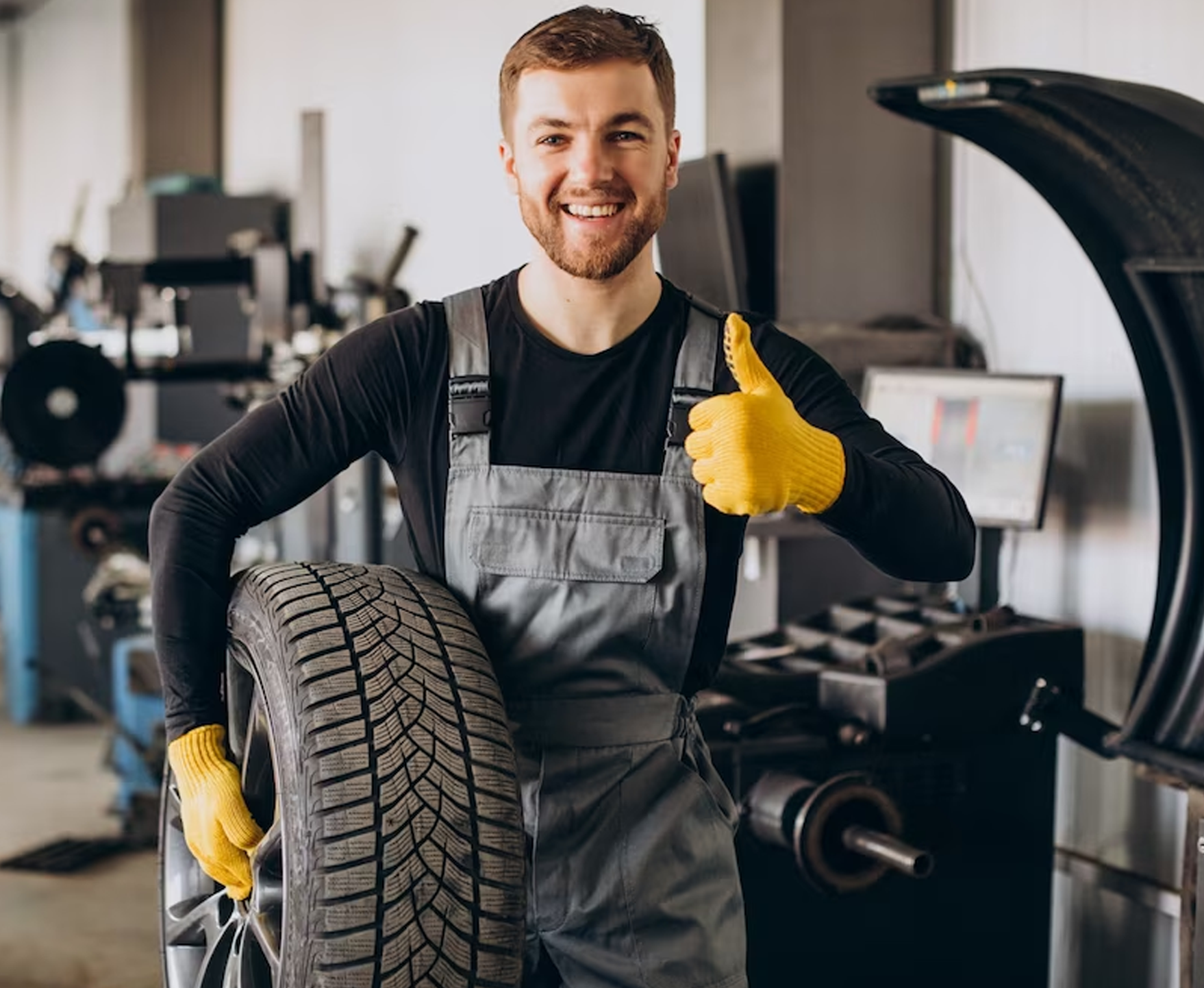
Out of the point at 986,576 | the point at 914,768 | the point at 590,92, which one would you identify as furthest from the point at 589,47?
the point at 986,576

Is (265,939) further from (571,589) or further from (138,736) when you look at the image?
(138,736)

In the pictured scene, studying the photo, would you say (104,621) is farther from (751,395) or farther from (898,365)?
(751,395)

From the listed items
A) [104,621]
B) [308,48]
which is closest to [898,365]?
[104,621]

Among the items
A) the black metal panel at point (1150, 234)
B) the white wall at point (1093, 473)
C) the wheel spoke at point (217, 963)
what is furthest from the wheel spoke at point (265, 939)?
the white wall at point (1093, 473)

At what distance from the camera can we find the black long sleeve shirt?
5.34 feet

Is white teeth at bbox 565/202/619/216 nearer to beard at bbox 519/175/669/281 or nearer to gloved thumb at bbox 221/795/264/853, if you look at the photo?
beard at bbox 519/175/669/281

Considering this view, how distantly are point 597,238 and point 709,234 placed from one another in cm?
162

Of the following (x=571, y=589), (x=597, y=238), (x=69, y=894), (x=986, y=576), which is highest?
(x=597, y=238)

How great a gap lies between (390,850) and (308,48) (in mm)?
4999

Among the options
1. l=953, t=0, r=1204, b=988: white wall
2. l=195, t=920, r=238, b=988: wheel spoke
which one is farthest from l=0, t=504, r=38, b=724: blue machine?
l=195, t=920, r=238, b=988: wheel spoke

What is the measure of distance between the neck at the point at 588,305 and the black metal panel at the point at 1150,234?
41 centimetres

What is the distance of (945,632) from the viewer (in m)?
2.52

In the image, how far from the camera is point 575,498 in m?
1.63

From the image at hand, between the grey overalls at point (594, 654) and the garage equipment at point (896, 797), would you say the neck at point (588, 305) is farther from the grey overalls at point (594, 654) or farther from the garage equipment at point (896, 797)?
the garage equipment at point (896, 797)
